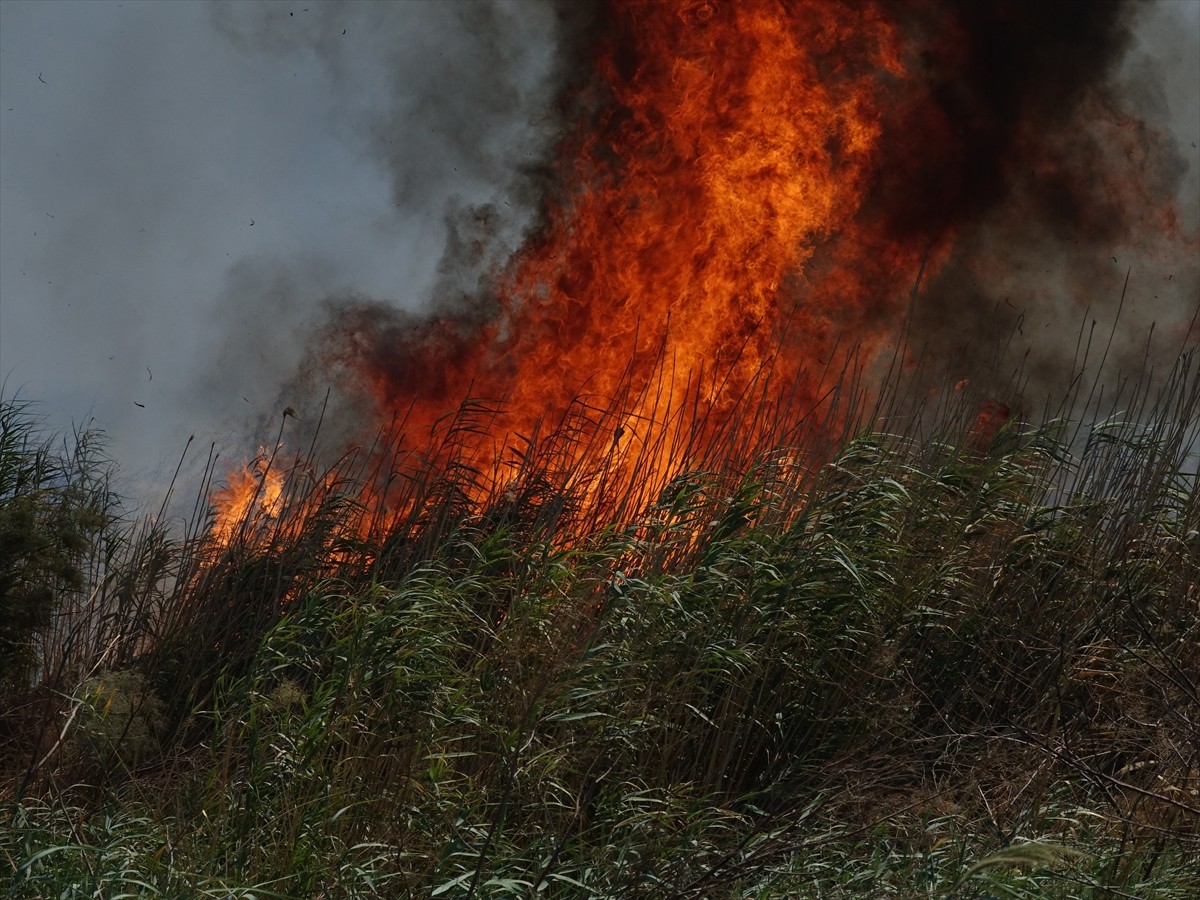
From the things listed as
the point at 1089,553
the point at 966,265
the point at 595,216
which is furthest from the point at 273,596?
the point at 966,265

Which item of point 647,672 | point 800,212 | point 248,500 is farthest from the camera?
point 800,212

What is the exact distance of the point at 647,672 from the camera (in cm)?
456

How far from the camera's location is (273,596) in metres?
6.18

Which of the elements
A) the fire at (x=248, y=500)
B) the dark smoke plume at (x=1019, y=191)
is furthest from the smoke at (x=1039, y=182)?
the fire at (x=248, y=500)

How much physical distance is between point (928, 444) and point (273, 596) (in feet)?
11.2

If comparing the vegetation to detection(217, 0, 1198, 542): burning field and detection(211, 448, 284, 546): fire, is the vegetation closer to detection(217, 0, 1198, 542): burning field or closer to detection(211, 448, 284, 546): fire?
detection(211, 448, 284, 546): fire

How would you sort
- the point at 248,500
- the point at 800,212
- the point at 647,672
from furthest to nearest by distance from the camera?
the point at 800,212 → the point at 248,500 → the point at 647,672

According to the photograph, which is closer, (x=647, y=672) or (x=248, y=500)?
(x=647, y=672)

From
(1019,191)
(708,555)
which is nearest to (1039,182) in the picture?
(1019,191)

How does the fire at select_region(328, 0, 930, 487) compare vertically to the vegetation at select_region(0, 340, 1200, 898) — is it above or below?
above

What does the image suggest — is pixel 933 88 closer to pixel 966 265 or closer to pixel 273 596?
pixel 966 265

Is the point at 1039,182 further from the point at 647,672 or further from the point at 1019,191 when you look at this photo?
the point at 647,672

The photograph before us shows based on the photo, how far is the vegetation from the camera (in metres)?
3.72

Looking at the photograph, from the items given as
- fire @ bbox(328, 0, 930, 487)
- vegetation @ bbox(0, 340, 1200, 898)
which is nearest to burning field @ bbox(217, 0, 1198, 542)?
fire @ bbox(328, 0, 930, 487)
